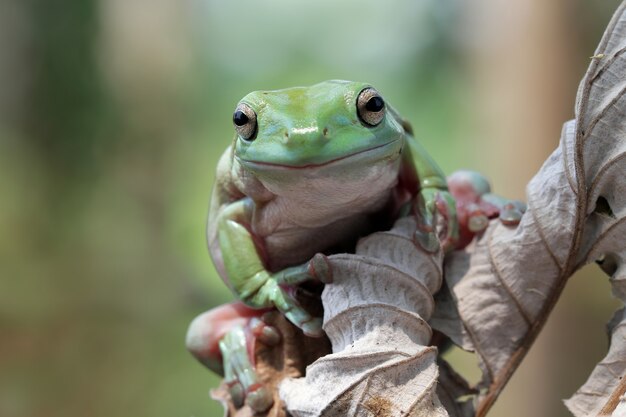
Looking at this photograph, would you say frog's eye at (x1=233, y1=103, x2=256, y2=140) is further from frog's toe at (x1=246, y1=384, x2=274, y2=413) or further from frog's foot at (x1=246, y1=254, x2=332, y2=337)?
frog's toe at (x1=246, y1=384, x2=274, y2=413)

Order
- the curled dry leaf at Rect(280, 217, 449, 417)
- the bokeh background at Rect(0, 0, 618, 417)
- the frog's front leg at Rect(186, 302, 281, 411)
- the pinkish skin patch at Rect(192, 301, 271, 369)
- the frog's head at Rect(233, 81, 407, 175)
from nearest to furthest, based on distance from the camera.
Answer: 1. the curled dry leaf at Rect(280, 217, 449, 417)
2. the frog's head at Rect(233, 81, 407, 175)
3. the frog's front leg at Rect(186, 302, 281, 411)
4. the pinkish skin patch at Rect(192, 301, 271, 369)
5. the bokeh background at Rect(0, 0, 618, 417)

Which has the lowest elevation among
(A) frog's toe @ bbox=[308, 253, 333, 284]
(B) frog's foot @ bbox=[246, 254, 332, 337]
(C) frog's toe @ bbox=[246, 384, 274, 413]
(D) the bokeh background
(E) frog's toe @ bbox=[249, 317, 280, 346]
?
(D) the bokeh background

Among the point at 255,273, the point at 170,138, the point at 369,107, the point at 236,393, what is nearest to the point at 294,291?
the point at 255,273

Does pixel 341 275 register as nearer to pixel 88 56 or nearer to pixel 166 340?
pixel 166 340

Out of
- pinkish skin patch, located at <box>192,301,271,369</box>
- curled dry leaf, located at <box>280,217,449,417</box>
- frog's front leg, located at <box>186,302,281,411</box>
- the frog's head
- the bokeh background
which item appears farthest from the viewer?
the bokeh background

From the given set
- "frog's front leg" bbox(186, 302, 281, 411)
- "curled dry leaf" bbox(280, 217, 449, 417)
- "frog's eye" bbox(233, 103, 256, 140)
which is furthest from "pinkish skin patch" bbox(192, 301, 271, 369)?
"frog's eye" bbox(233, 103, 256, 140)

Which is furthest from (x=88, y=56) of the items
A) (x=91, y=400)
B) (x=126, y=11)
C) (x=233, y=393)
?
(x=233, y=393)

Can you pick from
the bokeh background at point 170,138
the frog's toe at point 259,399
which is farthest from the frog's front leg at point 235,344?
the bokeh background at point 170,138
